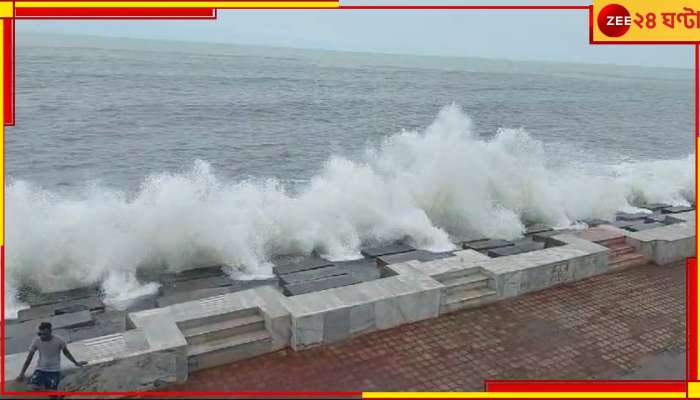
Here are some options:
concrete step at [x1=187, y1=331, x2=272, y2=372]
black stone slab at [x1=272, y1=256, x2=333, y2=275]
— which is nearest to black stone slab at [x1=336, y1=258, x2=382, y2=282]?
black stone slab at [x1=272, y1=256, x2=333, y2=275]

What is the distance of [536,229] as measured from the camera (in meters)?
13.0

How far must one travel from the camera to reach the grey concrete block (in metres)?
7.02

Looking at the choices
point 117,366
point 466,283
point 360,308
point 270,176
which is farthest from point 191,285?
point 270,176

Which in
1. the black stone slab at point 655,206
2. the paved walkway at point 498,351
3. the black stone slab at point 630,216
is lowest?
the paved walkway at point 498,351

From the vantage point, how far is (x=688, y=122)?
4725cm

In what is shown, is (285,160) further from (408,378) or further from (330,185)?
(408,378)

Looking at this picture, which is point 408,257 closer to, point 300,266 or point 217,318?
point 300,266

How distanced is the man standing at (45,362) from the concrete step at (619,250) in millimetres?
8340

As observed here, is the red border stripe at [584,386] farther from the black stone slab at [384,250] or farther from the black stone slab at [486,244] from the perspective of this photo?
the black stone slab at [384,250]

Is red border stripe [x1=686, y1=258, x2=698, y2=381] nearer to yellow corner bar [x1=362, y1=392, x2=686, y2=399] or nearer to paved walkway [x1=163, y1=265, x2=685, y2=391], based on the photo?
paved walkway [x1=163, y1=265, x2=685, y2=391]

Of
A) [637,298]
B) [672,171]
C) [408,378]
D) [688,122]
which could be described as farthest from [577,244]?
[688,122]

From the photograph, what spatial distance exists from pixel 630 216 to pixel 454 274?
7.87 meters

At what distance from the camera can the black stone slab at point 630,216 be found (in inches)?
551

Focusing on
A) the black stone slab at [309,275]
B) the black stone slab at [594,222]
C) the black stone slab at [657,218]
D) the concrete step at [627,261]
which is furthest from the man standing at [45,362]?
the black stone slab at [657,218]
